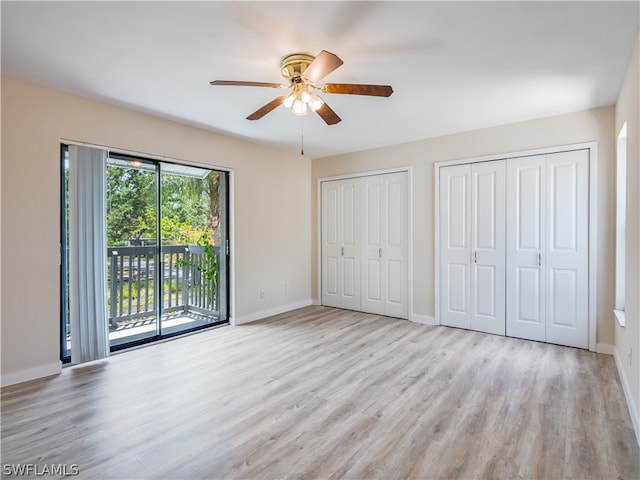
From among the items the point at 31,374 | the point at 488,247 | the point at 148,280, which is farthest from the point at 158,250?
the point at 488,247

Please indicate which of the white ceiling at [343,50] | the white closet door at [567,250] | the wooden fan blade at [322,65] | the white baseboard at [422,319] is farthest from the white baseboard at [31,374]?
the white closet door at [567,250]

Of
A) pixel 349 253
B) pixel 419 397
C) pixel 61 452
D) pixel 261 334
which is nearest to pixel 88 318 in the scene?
pixel 61 452

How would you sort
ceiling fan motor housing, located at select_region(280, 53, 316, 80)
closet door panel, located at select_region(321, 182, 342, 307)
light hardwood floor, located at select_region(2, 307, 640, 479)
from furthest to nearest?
closet door panel, located at select_region(321, 182, 342, 307), ceiling fan motor housing, located at select_region(280, 53, 316, 80), light hardwood floor, located at select_region(2, 307, 640, 479)

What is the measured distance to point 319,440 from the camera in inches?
79.7

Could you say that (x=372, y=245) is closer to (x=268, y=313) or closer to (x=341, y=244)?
(x=341, y=244)

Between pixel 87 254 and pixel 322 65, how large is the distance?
2795mm

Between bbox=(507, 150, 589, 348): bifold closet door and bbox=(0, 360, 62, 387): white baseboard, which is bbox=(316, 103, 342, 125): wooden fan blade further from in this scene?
bbox=(0, 360, 62, 387): white baseboard

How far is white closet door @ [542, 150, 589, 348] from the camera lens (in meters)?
3.54

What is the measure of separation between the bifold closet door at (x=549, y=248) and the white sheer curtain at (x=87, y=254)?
445cm

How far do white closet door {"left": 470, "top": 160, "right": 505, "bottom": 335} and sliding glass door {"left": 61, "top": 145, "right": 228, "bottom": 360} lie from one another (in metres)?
3.28

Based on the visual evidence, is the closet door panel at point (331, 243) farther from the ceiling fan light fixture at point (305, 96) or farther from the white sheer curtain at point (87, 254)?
the white sheer curtain at point (87, 254)

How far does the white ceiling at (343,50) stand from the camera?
1.95m

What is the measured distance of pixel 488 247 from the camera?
4.12m

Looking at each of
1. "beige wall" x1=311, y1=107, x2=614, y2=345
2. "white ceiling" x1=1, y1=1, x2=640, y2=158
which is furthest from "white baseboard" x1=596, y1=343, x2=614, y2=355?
"white ceiling" x1=1, y1=1, x2=640, y2=158
